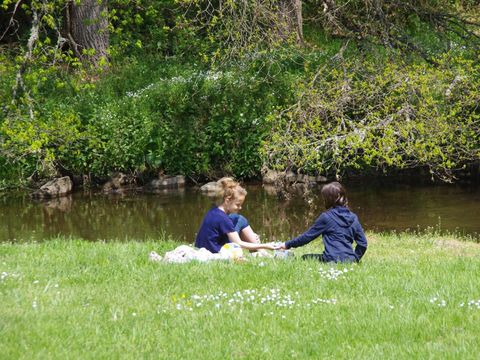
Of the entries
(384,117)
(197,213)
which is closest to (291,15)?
(384,117)

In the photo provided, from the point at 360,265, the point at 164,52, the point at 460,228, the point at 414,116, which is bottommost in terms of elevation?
the point at 460,228

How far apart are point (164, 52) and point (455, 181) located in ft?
36.7

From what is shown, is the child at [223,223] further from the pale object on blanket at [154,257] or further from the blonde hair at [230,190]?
the pale object on blanket at [154,257]

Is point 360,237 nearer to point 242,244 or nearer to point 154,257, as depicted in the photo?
point 242,244

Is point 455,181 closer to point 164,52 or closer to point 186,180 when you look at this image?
point 186,180

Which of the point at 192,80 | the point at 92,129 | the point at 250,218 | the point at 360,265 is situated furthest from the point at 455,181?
the point at 360,265

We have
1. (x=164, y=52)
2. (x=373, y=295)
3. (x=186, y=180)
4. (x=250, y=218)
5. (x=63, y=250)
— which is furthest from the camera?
(x=164, y=52)

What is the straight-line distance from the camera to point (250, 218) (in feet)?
54.1

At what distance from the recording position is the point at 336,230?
8.14 meters

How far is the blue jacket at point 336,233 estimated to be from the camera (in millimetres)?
8125

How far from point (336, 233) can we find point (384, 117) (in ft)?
24.0

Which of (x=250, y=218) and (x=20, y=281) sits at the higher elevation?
(x=20, y=281)

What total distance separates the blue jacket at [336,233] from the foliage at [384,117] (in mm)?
5008

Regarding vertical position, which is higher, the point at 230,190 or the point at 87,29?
the point at 87,29
